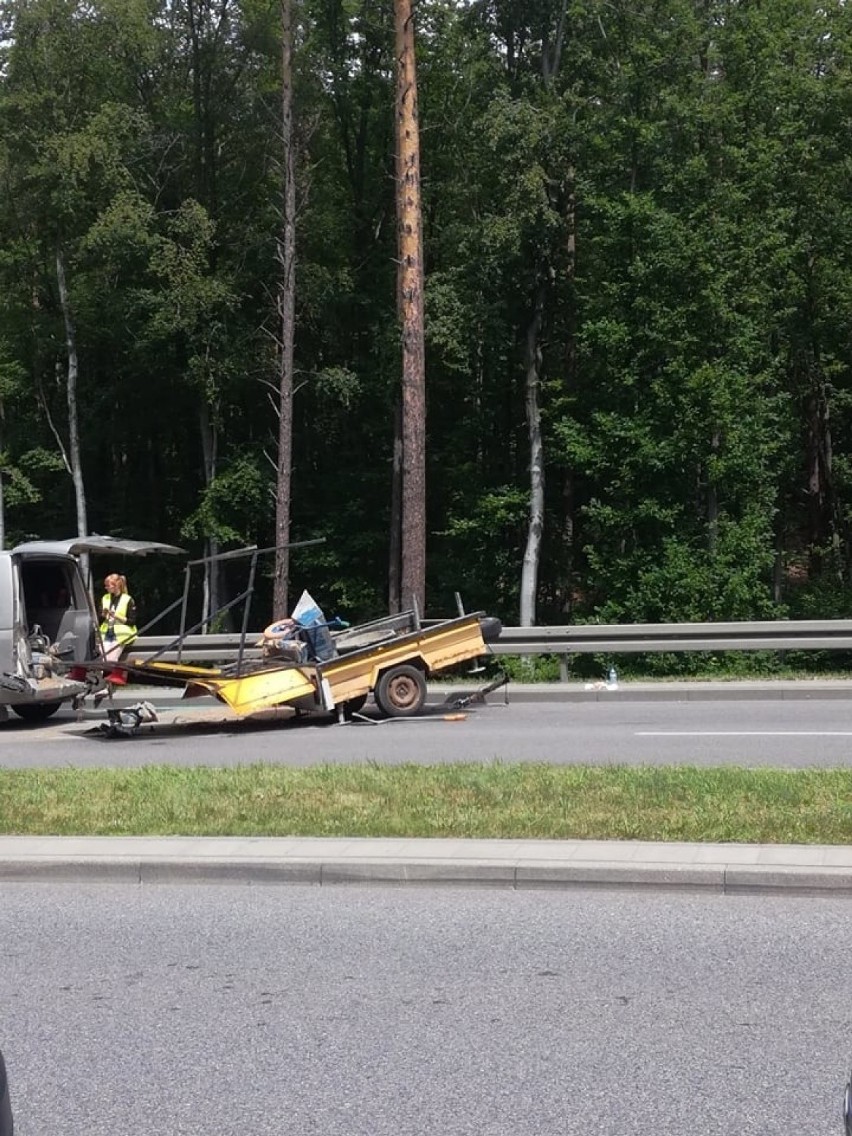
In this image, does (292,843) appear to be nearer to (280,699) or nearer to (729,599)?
(280,699)

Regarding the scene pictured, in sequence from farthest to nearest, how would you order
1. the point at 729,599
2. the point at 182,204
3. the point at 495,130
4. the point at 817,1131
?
the point at 182,204, the point at 495,130, the point at 729,599, the point at 817,1131

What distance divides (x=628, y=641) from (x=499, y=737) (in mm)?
5972

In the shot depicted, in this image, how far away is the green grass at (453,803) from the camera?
8305 mm

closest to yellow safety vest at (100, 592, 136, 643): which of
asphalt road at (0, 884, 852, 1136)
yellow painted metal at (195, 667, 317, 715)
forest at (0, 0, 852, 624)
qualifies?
yellow painted metal at (195, 667, 317, 715)

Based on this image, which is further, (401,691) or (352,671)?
(401,691)

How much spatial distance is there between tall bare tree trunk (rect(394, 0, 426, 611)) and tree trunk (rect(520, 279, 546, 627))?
9444 mm

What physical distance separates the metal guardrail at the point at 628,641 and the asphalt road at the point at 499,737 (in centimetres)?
172

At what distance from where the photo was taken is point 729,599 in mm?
28078

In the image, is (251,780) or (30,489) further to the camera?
(30,489)

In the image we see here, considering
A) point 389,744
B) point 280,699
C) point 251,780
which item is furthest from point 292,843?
point 280,699

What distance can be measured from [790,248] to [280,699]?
68.7ft

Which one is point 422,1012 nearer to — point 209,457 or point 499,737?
point 499,737

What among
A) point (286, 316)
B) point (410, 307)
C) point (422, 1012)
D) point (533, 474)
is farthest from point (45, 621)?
point (533, 474)

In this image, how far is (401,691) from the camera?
51.2 ft
